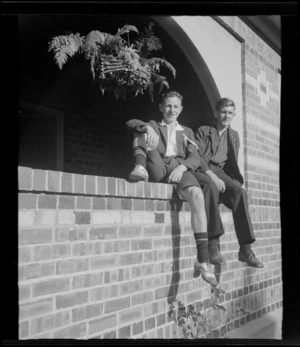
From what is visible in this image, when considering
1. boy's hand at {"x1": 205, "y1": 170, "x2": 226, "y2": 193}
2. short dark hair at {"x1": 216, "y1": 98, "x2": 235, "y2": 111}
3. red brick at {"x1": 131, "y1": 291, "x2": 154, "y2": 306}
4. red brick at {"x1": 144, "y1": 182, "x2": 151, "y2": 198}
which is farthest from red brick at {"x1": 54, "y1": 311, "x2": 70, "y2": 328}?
short dark hair at {"x1": 216, "y1": 98, "x2": 235, "y2": 111}

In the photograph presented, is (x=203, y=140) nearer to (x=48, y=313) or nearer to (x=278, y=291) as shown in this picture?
(x=278, y=291)

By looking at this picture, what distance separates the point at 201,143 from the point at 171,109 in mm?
382

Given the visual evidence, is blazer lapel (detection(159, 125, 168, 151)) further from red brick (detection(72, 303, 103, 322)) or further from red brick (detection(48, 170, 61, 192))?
red brick (detection(72, 303, 103, 322))

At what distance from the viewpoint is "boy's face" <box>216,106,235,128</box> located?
15.4 ft

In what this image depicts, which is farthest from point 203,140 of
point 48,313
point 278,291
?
point 48,313

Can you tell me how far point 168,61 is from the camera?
4.42 m

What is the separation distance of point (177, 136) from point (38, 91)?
4.26ft

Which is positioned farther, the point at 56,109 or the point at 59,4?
the point at 56,109

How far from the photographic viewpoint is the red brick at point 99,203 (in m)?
3.68

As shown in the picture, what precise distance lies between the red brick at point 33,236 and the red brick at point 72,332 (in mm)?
573

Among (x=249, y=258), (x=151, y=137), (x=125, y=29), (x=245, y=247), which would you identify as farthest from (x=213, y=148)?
(x=125, y=29)

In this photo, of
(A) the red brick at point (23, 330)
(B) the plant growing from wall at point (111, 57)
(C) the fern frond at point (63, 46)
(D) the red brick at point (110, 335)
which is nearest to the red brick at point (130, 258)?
(D) the red brick at point (110, 335)

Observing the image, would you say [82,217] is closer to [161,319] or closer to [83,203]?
[83,203]

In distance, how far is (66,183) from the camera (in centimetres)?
347
